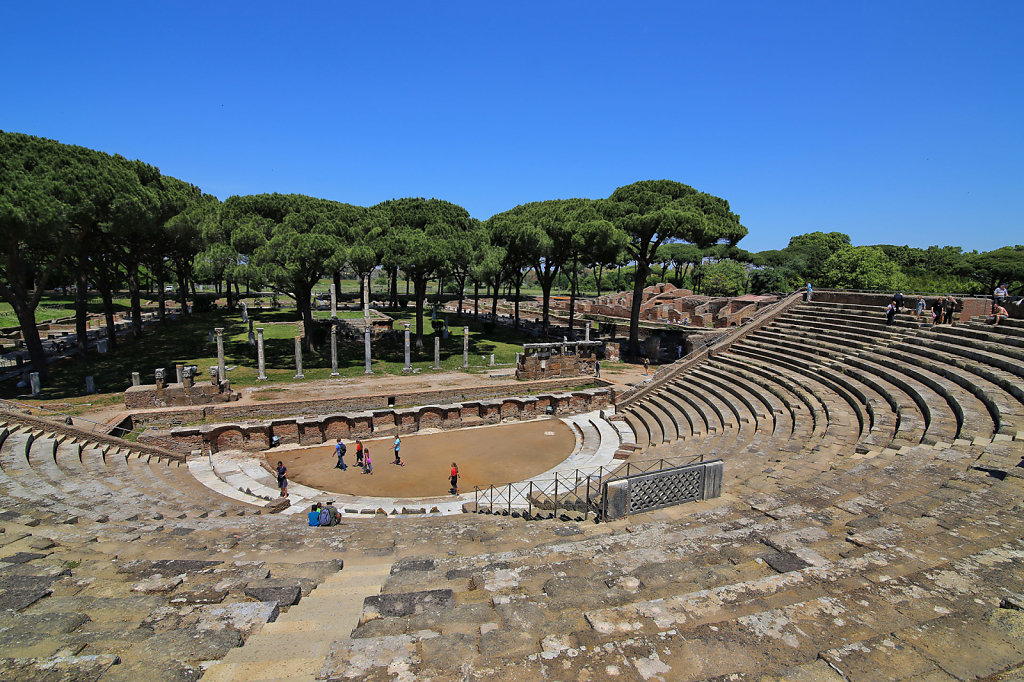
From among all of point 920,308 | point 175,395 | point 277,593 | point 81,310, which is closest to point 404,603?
point 277,593

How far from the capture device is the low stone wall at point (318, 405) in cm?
1903

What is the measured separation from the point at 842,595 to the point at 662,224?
1169 inches

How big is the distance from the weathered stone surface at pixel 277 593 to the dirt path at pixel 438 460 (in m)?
8.96

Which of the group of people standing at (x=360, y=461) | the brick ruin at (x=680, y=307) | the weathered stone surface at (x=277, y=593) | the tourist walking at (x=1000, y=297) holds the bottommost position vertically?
the group of people standing at (x=360, y=461)

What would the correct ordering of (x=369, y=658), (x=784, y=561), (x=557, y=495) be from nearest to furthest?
(x=369, y=658) < (x=784, y=561) < (x=557, y=495)

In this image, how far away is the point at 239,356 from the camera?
3000 centimetres

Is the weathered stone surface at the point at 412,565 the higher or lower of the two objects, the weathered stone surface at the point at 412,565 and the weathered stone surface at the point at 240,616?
the lower

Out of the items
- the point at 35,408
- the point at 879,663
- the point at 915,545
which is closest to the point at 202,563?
the point at 879,663

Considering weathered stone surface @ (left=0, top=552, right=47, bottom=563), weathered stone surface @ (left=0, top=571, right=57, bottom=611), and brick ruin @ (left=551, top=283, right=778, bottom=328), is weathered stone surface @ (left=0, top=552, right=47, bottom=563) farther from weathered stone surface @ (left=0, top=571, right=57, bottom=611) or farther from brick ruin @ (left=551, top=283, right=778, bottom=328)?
brick ruin @ (left=551, top=283, right=778, bottom=328)

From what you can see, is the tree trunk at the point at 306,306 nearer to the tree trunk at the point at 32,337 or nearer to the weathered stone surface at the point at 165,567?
the tree trunk at the point at 32,337

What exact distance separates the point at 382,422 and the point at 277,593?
15068 millimetres

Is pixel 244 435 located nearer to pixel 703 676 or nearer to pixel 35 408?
pixel 35 408

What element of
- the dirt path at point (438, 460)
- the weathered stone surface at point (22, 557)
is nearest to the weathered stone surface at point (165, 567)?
the weathered stone surface at point (22, 557)

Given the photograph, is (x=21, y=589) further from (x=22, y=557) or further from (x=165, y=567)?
(x=22, y=557)
